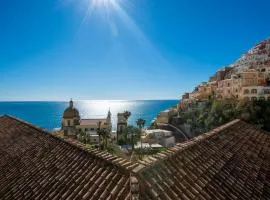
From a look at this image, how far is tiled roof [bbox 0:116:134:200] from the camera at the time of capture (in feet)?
19.1

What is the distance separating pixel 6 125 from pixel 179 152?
10431 mm

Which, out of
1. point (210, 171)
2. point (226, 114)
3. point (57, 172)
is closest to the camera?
point (210, 171)

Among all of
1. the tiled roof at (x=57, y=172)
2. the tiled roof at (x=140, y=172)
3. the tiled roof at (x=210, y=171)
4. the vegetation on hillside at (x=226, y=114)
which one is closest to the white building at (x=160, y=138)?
the vegetation on hillside at (x=226, y=114)

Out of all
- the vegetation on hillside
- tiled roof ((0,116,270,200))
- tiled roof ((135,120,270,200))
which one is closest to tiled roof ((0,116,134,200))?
tiled roof ((0,116,270,200))

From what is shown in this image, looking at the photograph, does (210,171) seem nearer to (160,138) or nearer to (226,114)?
(160,138)

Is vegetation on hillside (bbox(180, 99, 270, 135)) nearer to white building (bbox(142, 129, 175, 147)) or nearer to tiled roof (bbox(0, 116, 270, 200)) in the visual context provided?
white building (bbox(142, 129, 175, 147))

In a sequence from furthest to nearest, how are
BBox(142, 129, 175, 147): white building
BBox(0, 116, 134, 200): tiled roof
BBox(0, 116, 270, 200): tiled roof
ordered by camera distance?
BBox(142, 129, 175, 147): white building → BBox(0, 116, 134, 200): tiled roof → BBox(0, 116, 270, 200): tiled roof

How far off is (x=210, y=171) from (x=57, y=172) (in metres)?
4.55

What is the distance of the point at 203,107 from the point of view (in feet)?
255

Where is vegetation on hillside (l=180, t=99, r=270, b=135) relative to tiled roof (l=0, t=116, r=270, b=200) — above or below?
below

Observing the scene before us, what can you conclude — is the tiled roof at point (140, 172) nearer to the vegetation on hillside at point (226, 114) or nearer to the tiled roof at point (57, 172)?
the tiled roof at point (57, 172)

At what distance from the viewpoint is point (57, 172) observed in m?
7.23

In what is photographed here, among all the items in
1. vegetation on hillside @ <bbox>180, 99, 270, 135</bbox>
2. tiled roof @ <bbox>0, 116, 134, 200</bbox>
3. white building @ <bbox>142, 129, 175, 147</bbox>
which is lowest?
white building @ <bbox>142, 129, 175, 147</bbox>

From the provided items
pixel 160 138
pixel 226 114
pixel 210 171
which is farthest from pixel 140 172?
pixel 226 114
